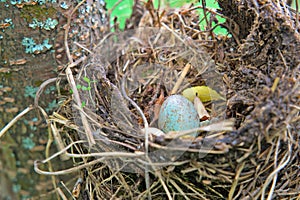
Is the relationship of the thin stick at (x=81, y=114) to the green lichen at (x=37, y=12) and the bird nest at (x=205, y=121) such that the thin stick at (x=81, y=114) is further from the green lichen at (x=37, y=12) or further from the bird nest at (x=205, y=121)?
the green lichen at (x=37, y=12)

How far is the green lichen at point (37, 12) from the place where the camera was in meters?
0.96

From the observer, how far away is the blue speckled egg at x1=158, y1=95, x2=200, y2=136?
0.85m


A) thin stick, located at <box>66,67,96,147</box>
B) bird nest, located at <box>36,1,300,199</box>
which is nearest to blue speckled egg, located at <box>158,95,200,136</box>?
bird nest, located at <box>36,1,300,199</box>

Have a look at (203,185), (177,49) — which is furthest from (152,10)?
(203,185)

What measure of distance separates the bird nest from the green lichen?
0.14 m

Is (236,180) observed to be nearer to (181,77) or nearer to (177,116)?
(177,116)

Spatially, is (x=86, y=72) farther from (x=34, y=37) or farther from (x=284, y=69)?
(x=284, y=69)

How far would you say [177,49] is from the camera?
1.11 meters

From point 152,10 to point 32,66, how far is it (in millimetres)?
404

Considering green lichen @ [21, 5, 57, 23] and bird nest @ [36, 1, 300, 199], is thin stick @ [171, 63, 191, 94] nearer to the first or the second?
bird nest @ [36, 1, 300, 199]

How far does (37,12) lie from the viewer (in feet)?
3.15

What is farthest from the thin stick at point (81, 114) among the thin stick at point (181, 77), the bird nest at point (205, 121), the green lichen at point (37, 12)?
the thin stick at point (181, 77)

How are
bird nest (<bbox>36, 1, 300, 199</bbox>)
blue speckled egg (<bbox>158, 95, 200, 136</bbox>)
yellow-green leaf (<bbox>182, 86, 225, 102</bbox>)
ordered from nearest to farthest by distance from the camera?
bird nest (<bbox>36, 1, 300, 199</bbox>), blue speckled egg (<bbox>158, 95, 200, 136</bbox>), yellow-green leaf (<bbox>182, 86, 225, 102</bbox>)

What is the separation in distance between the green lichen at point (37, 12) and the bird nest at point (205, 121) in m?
0.14
